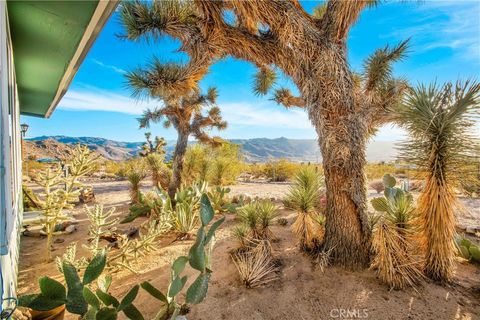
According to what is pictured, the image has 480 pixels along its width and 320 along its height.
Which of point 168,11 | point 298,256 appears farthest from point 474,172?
point 168,11

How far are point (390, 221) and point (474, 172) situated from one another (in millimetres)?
1006

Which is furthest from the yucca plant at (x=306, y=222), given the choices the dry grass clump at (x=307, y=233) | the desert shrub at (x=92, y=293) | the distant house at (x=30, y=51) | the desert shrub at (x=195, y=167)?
the desert shrub at (x=195, y=167)

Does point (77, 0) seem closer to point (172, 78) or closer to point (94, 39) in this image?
point (94, 39)

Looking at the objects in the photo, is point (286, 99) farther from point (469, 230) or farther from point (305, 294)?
point (469, 230)

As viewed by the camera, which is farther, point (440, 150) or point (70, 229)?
point (70, 229)

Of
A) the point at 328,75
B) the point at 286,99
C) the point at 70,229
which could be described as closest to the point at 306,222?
the point at 328,75

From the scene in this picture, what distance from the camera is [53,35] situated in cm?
221

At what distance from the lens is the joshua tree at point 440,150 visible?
2.53 meters

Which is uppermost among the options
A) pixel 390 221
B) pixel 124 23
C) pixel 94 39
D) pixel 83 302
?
pixel 124 23

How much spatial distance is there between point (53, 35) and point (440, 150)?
429cm

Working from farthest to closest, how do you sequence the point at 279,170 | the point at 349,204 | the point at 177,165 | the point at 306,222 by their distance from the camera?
the point at 279,170 < the point at 177,165 < the point at 306,222 < the point at 349,204

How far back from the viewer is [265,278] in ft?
9.48

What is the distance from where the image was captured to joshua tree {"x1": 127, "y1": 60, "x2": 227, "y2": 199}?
3752 mm

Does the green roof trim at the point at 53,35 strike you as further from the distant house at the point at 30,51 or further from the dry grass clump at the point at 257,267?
the dry grass clump at the point at 257,267
